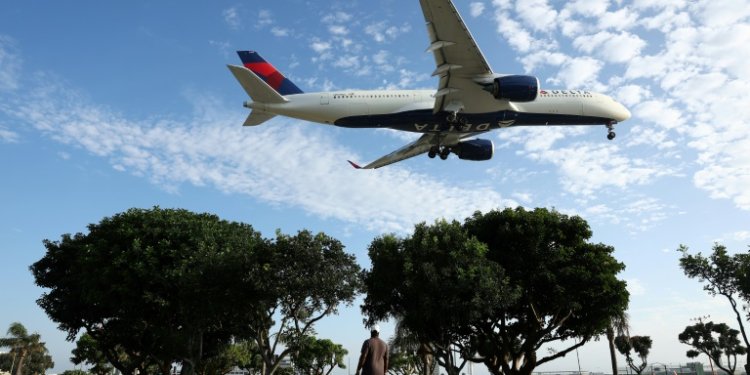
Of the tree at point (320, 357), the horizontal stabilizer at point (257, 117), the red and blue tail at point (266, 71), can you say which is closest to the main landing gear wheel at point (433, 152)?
the red and blue tail at point (266, 71)

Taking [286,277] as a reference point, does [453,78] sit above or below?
above

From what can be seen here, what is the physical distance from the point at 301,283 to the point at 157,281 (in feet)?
39.9

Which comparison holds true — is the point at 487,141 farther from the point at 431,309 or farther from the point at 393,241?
the point at 431,309

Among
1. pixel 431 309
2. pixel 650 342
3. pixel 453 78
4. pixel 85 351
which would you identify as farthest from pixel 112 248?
pixel 650 342

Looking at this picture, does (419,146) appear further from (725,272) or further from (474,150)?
(725,272)

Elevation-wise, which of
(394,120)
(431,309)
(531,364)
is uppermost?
(394,120)

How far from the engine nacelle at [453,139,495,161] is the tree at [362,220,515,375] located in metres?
4.99

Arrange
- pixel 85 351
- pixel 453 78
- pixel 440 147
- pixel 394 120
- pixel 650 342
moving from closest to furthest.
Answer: pixel 453 78 < pixel 394 120 < pixel 440 147 < pixel 85 351 < pixel 650 342

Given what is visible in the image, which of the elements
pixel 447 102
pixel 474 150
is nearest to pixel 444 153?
pixel 474 150

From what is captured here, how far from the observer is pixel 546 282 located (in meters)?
31.2

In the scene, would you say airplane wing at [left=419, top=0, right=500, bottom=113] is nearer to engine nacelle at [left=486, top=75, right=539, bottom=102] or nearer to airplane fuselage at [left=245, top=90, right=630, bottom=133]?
airplane fuselage at [left=245, top=90, right=630, bottom=133]

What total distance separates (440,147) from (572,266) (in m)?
10.6

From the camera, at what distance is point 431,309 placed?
28078 mm

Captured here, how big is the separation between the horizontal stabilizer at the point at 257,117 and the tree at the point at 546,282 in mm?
14816
